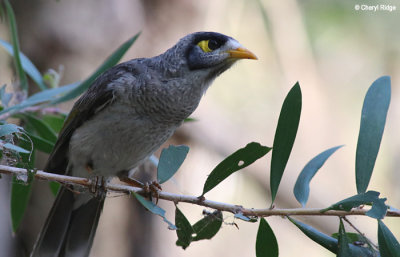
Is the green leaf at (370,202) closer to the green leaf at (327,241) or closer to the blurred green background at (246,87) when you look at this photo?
the green leaf at (327,241)

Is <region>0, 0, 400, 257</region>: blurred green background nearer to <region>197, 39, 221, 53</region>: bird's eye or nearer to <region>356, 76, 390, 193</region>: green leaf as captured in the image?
<region>197, 39, 221, 53</region>: bird's eye

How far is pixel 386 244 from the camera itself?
1850mm

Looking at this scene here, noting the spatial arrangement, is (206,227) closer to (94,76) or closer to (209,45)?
(94,76)

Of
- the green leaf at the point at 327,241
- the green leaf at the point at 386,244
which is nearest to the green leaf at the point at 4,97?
the green leaf at the point at 327,241

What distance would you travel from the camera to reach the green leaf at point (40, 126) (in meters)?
3.03

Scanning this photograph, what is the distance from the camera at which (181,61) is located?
328 centimetres

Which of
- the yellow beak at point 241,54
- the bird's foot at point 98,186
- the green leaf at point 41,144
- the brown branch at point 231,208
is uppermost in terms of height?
the yellow beak at point 241,54

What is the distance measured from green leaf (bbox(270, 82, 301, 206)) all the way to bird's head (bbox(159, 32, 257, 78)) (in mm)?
1195

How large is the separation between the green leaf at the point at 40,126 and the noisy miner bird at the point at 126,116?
0.07 meters

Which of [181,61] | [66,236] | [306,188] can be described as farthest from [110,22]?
[306,188]

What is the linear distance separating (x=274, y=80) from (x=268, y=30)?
2.22 feet

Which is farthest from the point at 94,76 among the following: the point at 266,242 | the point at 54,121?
the point at 266,242

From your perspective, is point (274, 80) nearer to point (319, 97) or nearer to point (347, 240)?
point (319, 97)

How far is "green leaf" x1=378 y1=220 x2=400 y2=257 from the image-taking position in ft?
6.04
